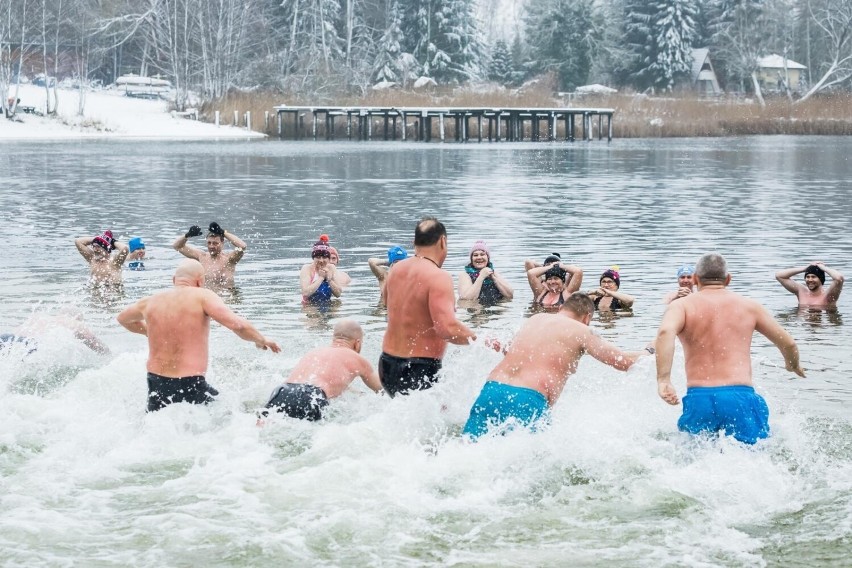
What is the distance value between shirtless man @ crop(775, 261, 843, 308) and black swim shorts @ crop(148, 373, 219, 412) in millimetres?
10436

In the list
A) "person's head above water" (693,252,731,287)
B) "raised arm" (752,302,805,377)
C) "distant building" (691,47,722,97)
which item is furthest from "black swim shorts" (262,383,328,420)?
"distant building" (691,47,722,97)

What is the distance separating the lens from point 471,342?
9453 millimetres

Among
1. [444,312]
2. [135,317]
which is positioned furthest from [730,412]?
[135,317]

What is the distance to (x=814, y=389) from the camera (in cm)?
1259

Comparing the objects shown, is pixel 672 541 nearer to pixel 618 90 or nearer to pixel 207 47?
pixel 207 47

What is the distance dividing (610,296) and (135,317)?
8618 millimetres

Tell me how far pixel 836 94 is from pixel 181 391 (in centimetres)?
9872

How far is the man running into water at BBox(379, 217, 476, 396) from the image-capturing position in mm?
9594

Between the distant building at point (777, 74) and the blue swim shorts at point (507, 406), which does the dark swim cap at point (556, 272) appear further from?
the distant building at point (777, 74)

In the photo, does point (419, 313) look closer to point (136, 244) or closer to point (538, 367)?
point (538, 367)

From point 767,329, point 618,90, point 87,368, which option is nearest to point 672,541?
point 767,329

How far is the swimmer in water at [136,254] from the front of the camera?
21.0m

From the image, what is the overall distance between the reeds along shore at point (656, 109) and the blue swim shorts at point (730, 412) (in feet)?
260

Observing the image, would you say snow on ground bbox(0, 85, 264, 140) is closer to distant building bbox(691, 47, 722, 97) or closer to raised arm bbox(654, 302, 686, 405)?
distant building bbox(691, 47, 722, 97)
